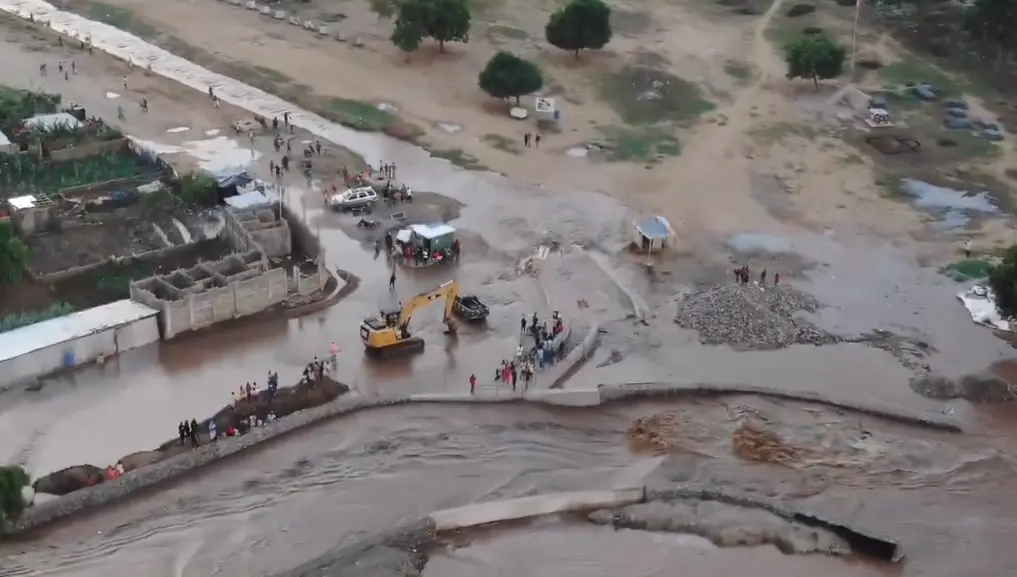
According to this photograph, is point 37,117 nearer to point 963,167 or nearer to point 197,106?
point 197,106

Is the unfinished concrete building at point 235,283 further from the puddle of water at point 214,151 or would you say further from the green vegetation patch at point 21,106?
the green vegetation patch at point 21,106

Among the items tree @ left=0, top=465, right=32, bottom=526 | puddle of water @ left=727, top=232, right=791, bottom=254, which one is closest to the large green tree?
puddle of water @ left=727, top=232, right=791, bottom=254

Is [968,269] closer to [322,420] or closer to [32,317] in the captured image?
[322,420]

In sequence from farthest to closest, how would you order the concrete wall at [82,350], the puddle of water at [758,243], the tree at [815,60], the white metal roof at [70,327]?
the tree at [815,60]
the puddle of water at [758,243]
the white metal roof at [70,327]
the concrete wall at [82,350]

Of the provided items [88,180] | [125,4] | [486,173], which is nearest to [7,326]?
[88,180]

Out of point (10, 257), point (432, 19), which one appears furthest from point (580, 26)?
point (10, 257)

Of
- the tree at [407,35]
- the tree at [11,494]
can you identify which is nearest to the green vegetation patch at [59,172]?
the tree at [407,35]
